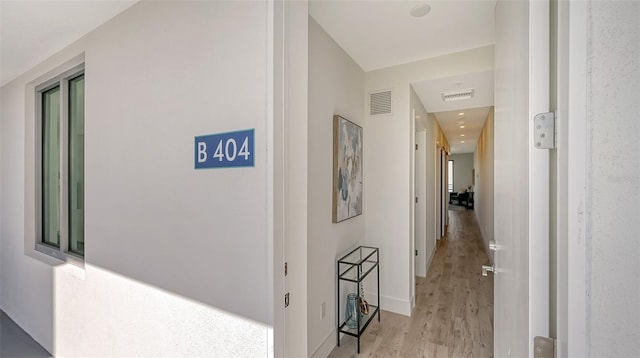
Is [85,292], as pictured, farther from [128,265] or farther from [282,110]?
[282,110]

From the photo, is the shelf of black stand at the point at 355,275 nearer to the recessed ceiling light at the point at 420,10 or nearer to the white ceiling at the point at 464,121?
the recessed ceiling light at the point at 420,10

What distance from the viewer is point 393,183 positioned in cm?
278

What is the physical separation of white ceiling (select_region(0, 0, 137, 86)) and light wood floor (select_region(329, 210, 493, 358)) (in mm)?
2955

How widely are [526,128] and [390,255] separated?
2.22 m

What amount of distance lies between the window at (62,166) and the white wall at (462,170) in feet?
46.5

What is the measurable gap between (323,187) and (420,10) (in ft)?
4.60

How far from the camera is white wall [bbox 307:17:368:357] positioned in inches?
74.6

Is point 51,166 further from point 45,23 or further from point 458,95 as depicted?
point 458,95

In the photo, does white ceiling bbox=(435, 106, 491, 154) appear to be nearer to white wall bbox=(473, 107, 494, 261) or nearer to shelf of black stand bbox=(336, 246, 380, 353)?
white wall bbox=(473, 107, 494, 261)

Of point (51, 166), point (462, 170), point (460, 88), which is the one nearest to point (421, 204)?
point (460, 88)

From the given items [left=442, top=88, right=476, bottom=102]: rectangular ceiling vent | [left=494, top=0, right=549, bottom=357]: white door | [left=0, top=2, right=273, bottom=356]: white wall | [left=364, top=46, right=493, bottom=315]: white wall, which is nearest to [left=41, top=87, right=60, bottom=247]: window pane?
[left=0, top=2, right=273, bottom=356]: white wall

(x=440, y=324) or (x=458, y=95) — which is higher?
(x=458, y=95)

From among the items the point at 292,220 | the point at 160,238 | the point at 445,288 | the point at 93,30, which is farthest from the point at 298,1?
the point at 445,288

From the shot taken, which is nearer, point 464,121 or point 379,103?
point 379,103
